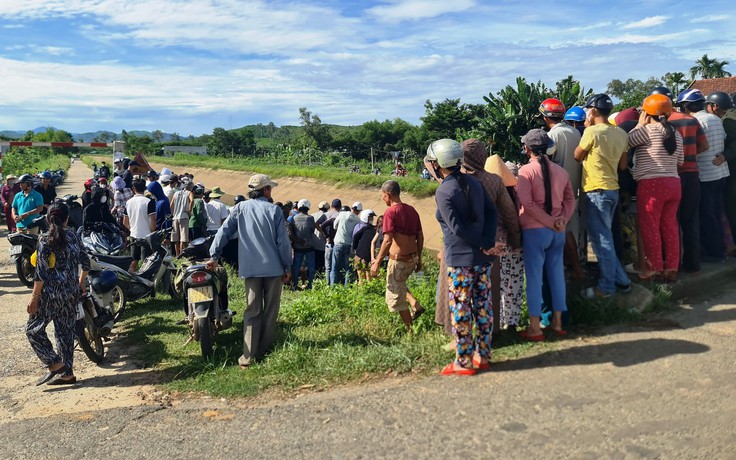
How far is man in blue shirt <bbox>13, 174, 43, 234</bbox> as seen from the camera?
1038 centimetres

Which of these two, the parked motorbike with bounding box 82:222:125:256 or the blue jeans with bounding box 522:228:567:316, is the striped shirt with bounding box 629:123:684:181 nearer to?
the blue jeans with bounding box 522:228:567:316

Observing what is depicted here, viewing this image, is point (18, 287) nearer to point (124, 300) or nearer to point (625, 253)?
point (124, 300)

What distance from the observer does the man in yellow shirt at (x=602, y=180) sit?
523 centimetres

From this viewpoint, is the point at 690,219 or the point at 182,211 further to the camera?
the point at 182,211

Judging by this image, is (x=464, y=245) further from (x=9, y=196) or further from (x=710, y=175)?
(x=9, y=196)

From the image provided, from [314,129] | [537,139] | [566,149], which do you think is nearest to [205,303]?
[537,139]

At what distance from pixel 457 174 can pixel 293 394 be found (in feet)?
6.96

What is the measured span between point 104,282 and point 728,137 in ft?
23.0

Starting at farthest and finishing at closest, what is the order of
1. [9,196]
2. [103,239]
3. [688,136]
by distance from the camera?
[9,196], [103,239], [688,136]

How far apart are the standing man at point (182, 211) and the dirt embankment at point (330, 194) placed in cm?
587

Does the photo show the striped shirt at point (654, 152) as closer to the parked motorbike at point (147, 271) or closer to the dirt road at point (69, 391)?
the dirt road at point (69, 391)

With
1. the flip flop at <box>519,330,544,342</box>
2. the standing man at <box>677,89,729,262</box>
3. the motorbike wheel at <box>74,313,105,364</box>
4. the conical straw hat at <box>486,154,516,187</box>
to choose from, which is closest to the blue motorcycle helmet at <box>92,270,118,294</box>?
the motorbike wheel at <box>74,313,105,364</box>

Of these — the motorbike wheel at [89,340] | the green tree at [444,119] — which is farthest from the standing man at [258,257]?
the green tree at [444,119]

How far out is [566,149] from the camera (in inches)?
215
